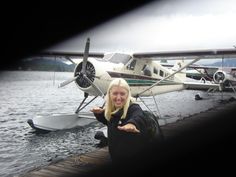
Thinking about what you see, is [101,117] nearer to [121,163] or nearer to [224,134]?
[121,163]

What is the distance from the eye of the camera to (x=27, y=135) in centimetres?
966

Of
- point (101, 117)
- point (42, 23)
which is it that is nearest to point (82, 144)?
point (101, 117)

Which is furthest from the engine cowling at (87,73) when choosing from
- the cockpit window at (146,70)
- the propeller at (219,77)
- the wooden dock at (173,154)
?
the propeller at (219,77)

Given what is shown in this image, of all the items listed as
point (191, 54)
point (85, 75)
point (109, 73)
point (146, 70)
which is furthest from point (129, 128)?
point (146, 70)

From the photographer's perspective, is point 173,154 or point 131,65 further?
point 131,65

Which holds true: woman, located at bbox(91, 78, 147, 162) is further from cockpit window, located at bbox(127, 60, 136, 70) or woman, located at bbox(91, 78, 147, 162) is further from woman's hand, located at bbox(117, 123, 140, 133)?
cockpit window, located at bbox(127, 60, 136, 70)

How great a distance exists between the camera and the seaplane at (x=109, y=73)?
9102 millimetres

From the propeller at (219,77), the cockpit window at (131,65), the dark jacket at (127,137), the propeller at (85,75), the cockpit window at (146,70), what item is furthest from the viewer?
the propeller at (219,77)

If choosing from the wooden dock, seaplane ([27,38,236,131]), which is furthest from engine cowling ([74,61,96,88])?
the wooden dock

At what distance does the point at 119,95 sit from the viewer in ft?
8.04

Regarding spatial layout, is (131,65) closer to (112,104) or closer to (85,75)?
(85,75)

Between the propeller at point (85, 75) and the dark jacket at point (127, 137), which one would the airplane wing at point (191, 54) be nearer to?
the propeller at point (85, 75)

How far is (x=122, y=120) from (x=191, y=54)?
26.5ft

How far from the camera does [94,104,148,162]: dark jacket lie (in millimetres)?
2424
